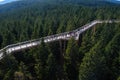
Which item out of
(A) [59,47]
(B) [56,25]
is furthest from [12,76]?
(B) [56,25]

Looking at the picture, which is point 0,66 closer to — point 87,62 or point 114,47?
point 87,62

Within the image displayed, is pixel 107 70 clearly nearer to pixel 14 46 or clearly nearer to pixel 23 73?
pixel 23 73

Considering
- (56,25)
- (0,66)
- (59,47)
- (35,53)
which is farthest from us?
(56,25)

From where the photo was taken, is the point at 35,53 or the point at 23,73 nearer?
the point at 23,73

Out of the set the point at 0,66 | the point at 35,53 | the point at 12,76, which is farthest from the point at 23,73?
the point at 35,53

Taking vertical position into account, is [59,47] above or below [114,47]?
below

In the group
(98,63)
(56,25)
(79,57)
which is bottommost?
(56,25)

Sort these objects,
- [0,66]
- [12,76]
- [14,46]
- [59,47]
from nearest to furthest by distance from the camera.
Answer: [12,76]
[0,66]
[14,46]
[59,47]

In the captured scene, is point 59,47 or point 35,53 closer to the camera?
point 35,53

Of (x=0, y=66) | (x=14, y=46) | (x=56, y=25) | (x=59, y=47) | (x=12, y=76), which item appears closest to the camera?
(x=12, y=76)
